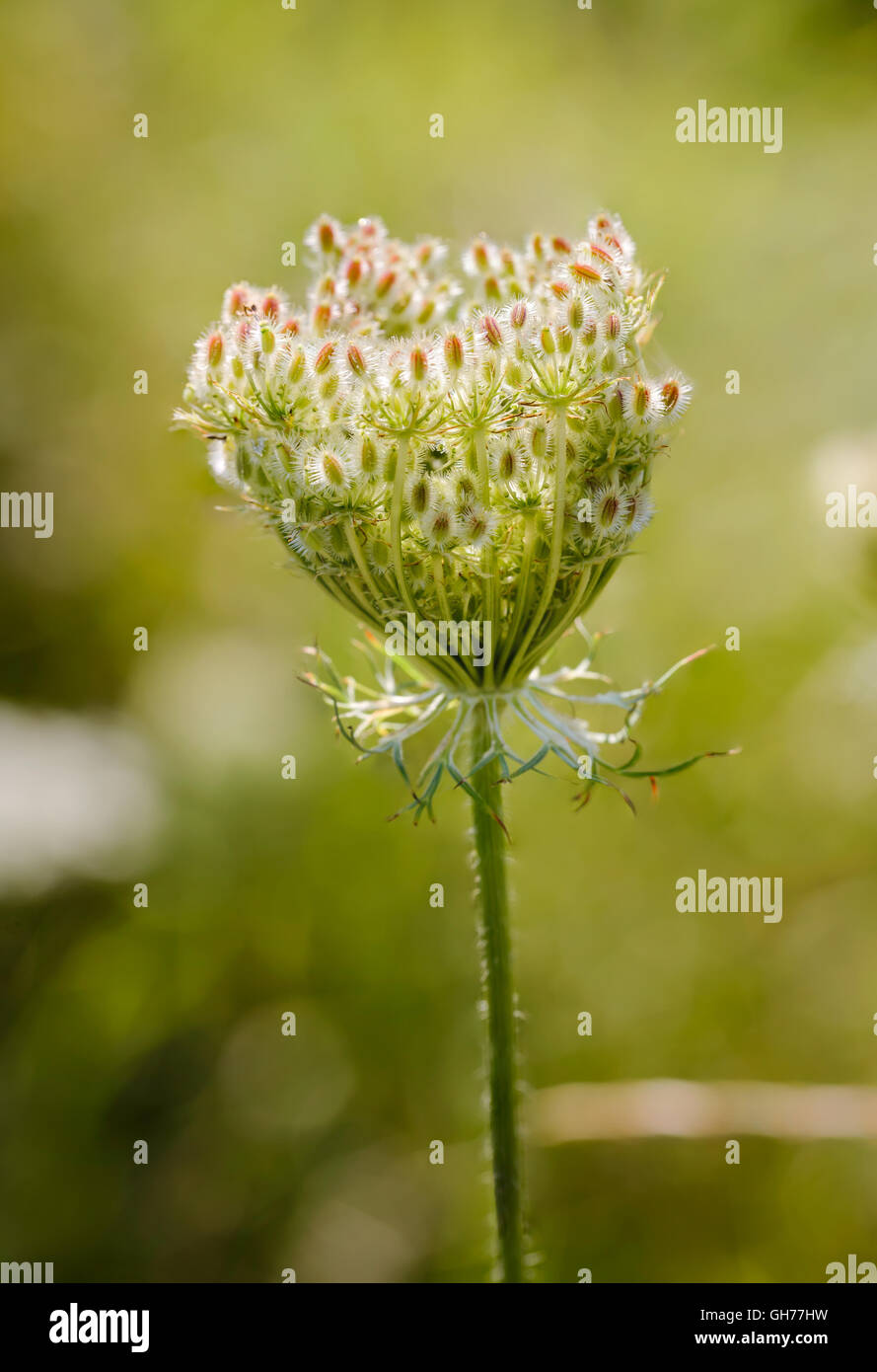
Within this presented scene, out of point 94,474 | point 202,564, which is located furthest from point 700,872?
point 94,474

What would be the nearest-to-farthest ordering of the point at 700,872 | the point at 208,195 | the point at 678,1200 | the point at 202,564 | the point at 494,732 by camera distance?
the point at 494,732, the point at 678,1200, the point at 700,872, the point at 202,564, the point at 208,195

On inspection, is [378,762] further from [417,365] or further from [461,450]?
[417,365]

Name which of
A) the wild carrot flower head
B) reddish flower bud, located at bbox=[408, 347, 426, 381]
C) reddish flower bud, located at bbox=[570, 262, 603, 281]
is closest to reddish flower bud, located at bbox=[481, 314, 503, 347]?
the wild carrot flower head

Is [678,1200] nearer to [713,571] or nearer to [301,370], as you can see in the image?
[713,571]

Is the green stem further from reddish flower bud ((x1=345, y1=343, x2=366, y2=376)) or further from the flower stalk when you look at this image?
reddish flower bud ((x1=345, y1=343, x2=366, y2=376))

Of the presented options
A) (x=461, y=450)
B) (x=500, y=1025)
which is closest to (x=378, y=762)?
(x=500, y=1025)

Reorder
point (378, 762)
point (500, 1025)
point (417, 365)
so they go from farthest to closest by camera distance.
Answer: point (378, 762), point (500, 1025), point (417, 365)
